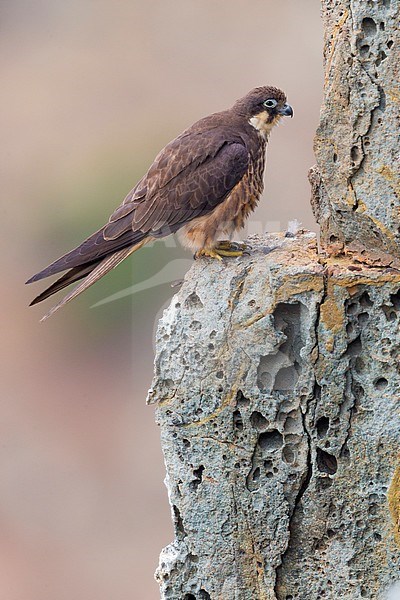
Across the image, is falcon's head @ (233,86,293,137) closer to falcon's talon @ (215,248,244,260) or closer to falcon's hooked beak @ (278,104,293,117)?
falcon's hooked beak @ (278,104,293,117)

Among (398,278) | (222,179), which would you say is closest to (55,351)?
(222,179)

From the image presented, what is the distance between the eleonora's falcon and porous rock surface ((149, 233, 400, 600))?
58 centimetres

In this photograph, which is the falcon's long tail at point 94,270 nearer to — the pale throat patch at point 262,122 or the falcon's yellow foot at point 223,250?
the falcon's yellow foot at point 223,250

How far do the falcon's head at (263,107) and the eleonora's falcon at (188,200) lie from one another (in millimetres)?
78

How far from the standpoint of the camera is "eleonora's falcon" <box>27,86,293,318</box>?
4.82 m

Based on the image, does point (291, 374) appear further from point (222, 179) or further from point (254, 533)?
point (222, 179)

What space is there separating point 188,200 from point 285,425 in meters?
1.16

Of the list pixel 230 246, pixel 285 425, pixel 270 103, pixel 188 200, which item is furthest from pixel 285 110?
pixel 285 425

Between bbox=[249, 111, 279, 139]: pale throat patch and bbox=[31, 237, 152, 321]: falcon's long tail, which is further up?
bbox=[249, 111, 279, 139]: pale throat patch

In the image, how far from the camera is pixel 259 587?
4.25 metres

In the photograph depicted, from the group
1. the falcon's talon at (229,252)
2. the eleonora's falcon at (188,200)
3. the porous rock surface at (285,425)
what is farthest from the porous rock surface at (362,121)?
the eleonora's falcon at (188,200)

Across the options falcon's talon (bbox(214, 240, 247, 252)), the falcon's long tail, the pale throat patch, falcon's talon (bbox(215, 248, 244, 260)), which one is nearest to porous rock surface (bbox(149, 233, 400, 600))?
falcon's talon (bbox(215, 248, 244, 260))

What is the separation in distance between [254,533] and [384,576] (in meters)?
0.46

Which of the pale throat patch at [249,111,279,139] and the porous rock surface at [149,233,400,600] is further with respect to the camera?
the pale throat patch at [249,111,279,139]
